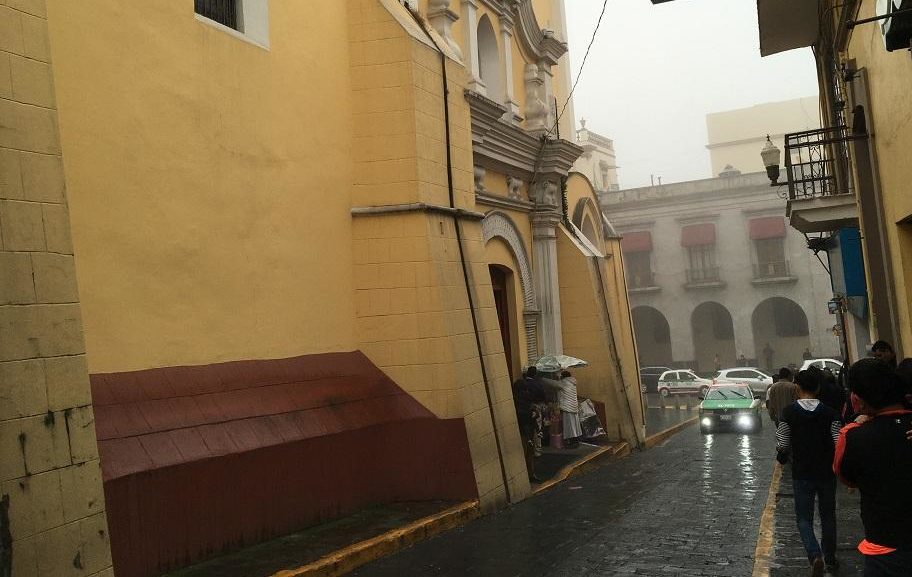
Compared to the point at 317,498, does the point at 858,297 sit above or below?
above

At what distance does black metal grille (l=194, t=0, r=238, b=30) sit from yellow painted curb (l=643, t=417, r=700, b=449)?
12.2 meters

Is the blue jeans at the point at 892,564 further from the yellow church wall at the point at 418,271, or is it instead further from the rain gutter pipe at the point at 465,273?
the rain gutter pipe at the point at 465,273

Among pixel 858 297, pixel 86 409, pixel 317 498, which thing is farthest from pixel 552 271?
pixel 86 409

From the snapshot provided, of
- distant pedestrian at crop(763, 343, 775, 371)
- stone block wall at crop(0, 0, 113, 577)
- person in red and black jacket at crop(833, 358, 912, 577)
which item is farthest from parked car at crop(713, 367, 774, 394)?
stone block wall at crop(0, 0, 113, 577)

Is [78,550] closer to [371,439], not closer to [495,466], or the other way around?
[371,439]

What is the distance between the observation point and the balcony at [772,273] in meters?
38.1

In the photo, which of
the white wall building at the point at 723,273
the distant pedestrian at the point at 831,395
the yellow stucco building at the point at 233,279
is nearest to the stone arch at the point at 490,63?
the yellow stucco building at the point at 233,279

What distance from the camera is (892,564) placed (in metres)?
3.63

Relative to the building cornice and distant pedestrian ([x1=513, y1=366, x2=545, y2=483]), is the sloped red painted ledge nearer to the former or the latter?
distant pedestrian ([x1=513, y1=366, x2=545, y2=483])

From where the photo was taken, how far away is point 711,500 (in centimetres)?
995

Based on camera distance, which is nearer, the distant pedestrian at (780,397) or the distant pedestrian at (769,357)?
the distant pedestrian at (780,397)

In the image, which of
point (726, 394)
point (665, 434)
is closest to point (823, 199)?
point (665, 434)

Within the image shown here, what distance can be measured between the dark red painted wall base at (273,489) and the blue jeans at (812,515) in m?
3.91

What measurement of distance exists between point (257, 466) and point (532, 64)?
11449 mm
